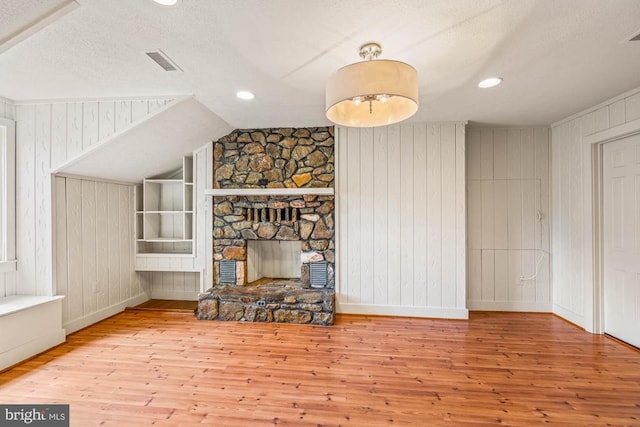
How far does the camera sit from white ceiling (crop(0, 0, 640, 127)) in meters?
→ 1.70

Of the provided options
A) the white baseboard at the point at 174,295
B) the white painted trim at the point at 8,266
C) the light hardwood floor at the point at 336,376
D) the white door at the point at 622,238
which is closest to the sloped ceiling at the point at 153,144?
the white painted trim at the point at 8,266

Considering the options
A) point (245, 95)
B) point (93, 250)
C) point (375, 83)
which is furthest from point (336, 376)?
point (93, 250)

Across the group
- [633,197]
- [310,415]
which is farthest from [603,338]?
[310,415]

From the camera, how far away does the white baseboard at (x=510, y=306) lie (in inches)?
159

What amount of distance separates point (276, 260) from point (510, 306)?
3387 mm

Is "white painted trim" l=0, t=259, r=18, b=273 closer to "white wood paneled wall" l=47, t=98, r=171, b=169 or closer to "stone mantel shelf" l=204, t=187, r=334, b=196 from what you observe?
"white wood paneled wall" l=47, t=98, r=171, b=169

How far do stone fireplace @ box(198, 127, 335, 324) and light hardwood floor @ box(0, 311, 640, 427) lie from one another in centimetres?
66

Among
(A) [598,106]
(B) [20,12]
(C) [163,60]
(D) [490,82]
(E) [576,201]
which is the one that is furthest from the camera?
(E) [576,201]

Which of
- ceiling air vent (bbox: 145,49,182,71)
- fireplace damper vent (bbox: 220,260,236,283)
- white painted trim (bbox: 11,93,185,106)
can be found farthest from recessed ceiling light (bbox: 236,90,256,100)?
fireplace damper vent (bbox: 220,260,236,283)

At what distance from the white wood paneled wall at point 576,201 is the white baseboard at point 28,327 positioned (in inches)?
227

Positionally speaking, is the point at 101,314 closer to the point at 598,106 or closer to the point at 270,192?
A: the point at 270,192

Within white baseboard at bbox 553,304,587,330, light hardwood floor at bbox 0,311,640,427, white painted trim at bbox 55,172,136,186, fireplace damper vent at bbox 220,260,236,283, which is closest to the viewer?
light hardwood floor at bbox 0,311,640,427

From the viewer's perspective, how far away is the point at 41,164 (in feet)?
10.3

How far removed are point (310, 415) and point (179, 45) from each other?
2681mm
